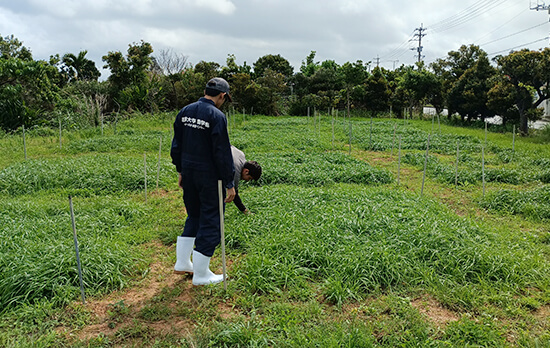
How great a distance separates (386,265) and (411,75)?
21387 millimetres

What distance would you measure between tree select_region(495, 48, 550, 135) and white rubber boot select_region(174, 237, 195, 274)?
15286 mm

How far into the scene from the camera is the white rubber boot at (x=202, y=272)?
3.50 meters

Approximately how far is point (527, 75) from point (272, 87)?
46.4ft

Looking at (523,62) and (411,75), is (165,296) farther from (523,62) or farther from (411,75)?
(411,75)

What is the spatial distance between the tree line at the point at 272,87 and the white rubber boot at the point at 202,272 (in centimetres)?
1395

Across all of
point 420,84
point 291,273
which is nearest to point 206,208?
point 291,273

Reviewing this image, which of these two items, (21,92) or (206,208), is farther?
(21,92)

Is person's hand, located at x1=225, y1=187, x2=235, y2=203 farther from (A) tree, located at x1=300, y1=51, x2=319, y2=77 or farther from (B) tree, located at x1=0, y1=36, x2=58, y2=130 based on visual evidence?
(A) tree, located at x1=300, y1=51, x2=319, y2=77

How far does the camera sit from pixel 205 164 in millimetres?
3453

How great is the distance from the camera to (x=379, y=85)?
26.1 meters

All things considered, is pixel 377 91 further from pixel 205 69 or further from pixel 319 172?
pixel 319 172

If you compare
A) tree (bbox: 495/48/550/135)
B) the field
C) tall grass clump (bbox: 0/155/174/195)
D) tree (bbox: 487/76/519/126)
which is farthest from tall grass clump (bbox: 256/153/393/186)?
tree (bbox: 487/76/519/126)

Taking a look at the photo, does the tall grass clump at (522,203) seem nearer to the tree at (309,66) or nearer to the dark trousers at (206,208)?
the dark trousers at (206,208)

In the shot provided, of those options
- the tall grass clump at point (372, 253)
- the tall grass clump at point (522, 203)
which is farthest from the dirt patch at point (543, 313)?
the tall grass clump at point (522, 203)
